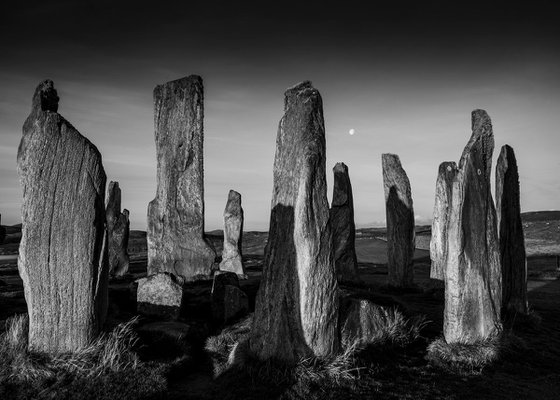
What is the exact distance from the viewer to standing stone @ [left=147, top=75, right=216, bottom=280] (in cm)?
1400

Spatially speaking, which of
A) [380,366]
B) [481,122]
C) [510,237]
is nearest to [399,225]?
[510,237]

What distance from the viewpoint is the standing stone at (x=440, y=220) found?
15797 mm

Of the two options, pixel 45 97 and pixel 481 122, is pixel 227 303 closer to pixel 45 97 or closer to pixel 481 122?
pixel 45 97

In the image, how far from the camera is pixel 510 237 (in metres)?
11.4

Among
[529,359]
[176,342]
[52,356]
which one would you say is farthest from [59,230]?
[529,359]

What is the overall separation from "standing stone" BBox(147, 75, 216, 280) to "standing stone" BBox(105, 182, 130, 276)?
4170 mm

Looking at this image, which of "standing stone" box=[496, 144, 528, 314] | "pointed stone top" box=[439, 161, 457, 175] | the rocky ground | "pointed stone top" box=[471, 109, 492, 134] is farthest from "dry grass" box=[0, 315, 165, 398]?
"pointed stone top" box=[439, 161, 457, 175]

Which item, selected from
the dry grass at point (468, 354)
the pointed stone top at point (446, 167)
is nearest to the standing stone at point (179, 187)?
the dry grass at point (468, 354)

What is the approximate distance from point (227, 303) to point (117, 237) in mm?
10725

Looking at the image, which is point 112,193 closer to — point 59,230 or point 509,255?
point 59,230

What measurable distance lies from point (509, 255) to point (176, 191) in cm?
1048

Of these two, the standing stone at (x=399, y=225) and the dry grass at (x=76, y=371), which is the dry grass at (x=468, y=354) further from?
the standing stone at (x=399, y=225)

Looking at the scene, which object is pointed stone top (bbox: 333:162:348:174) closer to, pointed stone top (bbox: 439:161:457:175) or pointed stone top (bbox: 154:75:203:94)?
pointed stone top (bbox: 439:161:457:175)

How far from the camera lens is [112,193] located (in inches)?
827
